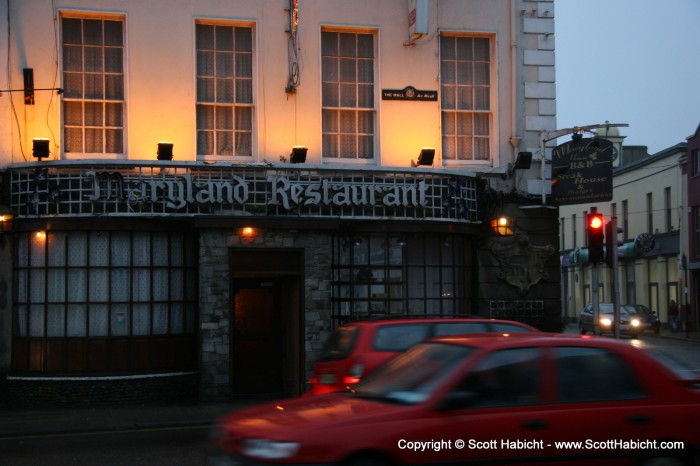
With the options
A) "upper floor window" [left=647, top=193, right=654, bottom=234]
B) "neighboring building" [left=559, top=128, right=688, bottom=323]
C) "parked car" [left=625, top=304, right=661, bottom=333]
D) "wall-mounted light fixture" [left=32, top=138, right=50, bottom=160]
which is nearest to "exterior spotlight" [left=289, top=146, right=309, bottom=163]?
"wall-mounted light fixture" [left=32, top=138, right=50, bottom=160]

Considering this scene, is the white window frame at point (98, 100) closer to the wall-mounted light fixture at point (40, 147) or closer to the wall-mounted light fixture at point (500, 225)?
the wall-mounted light fixture at point (40, 147)

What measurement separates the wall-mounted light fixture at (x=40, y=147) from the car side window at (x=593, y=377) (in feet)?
39.3

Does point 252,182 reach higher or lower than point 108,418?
higher

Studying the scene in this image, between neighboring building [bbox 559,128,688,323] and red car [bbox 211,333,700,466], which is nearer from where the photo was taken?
red car [bbox 211,333,700,466]

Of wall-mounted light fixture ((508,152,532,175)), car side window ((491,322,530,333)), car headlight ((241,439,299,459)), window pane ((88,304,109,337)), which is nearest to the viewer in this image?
car headlight ((241,439,299,459))

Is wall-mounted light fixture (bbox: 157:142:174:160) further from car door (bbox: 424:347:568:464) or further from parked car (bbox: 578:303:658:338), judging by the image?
parked car (bbox: 578:303:658:338)

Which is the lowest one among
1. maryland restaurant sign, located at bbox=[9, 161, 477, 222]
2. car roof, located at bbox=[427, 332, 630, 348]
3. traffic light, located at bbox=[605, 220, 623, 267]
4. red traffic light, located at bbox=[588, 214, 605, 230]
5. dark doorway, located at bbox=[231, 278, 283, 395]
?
dark doorway, located at bbox=[231, 278, 283, 395]

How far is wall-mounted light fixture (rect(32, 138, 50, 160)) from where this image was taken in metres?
16.8

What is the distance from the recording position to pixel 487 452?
7254 mm

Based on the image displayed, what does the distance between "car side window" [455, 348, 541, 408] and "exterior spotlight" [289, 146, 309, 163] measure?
35.4 feet

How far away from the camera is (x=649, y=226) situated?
5259cm

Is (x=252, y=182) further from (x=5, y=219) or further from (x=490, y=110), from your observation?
(x=490, y=110)

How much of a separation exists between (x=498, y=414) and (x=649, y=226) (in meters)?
48.0

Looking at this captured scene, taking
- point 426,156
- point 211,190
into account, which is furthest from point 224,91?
point 426,156
